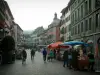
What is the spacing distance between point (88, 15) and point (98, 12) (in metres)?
5.74

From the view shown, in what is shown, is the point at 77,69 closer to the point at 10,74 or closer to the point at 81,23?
the point at 10,74

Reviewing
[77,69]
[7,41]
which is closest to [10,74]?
[77,69]

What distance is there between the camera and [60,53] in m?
37.1

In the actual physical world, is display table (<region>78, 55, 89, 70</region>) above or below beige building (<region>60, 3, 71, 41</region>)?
below

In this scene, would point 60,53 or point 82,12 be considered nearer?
point 60,53

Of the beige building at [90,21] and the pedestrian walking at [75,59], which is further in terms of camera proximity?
the beige building at [90,21]

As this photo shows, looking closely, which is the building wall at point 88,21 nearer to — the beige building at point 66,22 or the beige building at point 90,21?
the beige building at point 90,21

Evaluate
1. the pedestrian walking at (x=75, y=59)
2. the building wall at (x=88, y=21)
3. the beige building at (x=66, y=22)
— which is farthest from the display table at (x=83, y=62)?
the beige building at (x=66, y=22)

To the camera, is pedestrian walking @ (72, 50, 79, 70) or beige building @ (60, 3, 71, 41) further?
beige building @ (60, 3, 71, 41)

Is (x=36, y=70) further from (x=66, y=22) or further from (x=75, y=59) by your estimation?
(x=66, y=22)

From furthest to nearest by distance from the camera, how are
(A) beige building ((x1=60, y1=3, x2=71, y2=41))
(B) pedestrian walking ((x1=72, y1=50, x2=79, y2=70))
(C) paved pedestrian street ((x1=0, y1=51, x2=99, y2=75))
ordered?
1. (A) beige building ((x1=60, y1=3, x2=71, y2=41))
2. (B) pedestrian walking ((x1=72, y1=50, x2=79, y2=70))
3. (C) paved pedestrian street ((x1=0, y1=51, x2=99, y2=75))

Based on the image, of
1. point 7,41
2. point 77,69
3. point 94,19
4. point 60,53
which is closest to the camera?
point 77,69

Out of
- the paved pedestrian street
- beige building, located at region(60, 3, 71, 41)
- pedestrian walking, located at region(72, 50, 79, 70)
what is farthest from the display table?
beige building, located at region(60, 3, 71, 41)

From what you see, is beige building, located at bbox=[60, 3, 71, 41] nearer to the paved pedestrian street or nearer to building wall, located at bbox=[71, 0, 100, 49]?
building wall, located at bbox=[71, 0, 100, 49]
